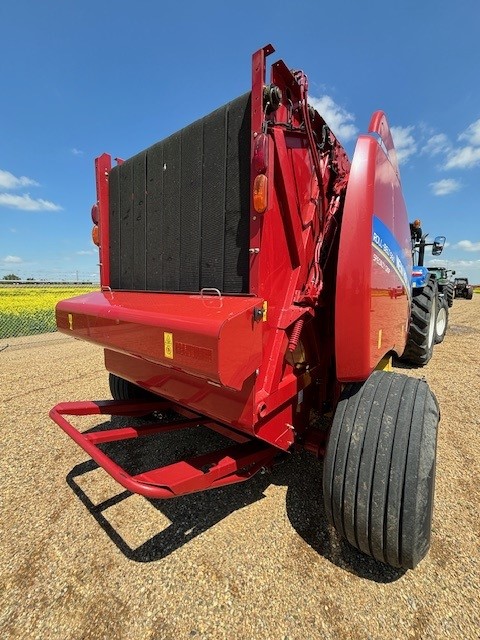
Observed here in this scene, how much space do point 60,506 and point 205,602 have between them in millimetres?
1273

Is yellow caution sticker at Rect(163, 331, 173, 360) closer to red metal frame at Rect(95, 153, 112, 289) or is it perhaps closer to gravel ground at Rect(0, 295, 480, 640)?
gravel ground at Rect(0, 295, 480, 640)

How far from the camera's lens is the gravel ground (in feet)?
5.20

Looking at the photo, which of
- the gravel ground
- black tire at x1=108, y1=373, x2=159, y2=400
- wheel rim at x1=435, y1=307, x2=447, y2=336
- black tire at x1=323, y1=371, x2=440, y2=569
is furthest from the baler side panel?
wheel rim at x1=435, y1=307, x2=447, y2=336

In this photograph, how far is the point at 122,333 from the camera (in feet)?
6.65

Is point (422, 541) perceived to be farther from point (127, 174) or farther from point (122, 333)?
point (127, 174)

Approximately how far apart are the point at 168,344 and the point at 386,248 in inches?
60.1

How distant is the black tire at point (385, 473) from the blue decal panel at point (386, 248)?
0.79 metres

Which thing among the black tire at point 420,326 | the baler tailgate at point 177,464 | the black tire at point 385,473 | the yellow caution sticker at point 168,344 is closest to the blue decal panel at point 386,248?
the black tire at point 385,473

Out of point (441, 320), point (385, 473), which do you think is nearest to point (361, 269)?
point (385, 473)

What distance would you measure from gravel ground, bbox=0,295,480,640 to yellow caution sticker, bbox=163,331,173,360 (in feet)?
3.89

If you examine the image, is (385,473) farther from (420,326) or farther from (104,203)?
(420,326)

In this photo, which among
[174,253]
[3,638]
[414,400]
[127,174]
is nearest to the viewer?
[3,638]


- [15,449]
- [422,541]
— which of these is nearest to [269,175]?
[422,541]

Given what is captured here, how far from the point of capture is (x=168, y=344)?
5.56ft
